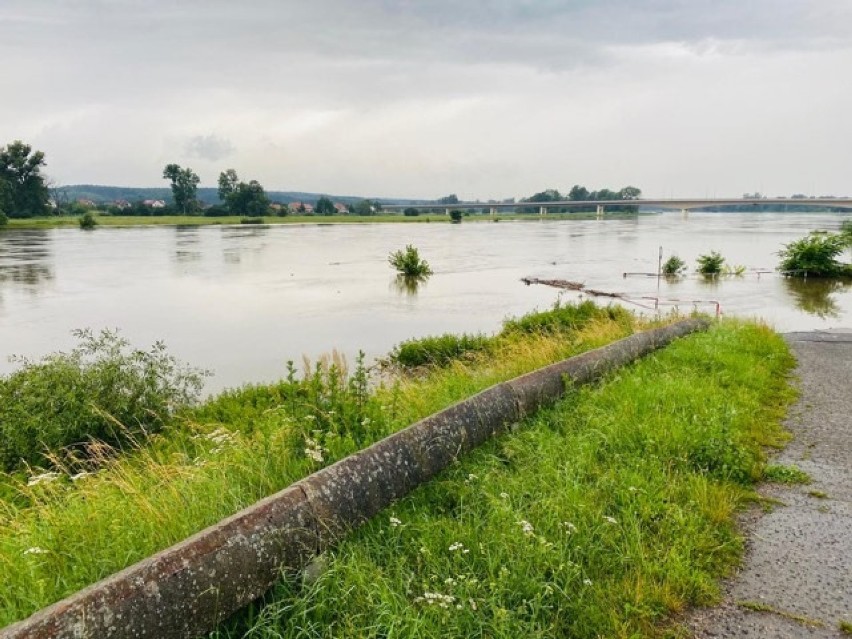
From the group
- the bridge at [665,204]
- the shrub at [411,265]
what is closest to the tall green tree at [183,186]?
the bridge at [665,204]

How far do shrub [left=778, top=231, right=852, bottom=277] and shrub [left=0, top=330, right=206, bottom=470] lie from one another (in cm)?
3702

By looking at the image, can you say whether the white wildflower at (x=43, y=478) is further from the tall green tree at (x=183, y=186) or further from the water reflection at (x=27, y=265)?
the tall green tree at (x=183, y=186)

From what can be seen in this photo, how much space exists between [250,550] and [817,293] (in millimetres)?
32803

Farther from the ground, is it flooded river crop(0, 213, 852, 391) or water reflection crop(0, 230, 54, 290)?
water reflection crop(0, 230, 54, 290)

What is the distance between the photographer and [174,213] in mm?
140000

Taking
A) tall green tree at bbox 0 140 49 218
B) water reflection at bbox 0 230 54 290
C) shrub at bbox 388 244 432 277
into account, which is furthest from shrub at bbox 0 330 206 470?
tall green tree at bbox 0 140 49 218

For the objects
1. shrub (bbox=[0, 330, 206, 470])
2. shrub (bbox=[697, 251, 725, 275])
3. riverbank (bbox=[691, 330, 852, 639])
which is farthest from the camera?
shrub (bbox=[697, 251, 725, 275])

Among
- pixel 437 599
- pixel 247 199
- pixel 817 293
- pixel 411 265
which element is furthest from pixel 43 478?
pixel 247 199

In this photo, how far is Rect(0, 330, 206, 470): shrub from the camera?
7.93 metres

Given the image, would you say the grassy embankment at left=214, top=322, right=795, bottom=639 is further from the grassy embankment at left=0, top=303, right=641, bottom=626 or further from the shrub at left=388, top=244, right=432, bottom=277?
the shrub at left=388, top=244, right=432, bottom=277

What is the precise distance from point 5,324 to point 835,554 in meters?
23.3

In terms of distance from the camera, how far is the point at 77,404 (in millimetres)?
8422

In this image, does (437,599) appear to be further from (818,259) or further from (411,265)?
(818,259)

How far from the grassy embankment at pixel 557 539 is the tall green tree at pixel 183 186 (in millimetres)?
148021
